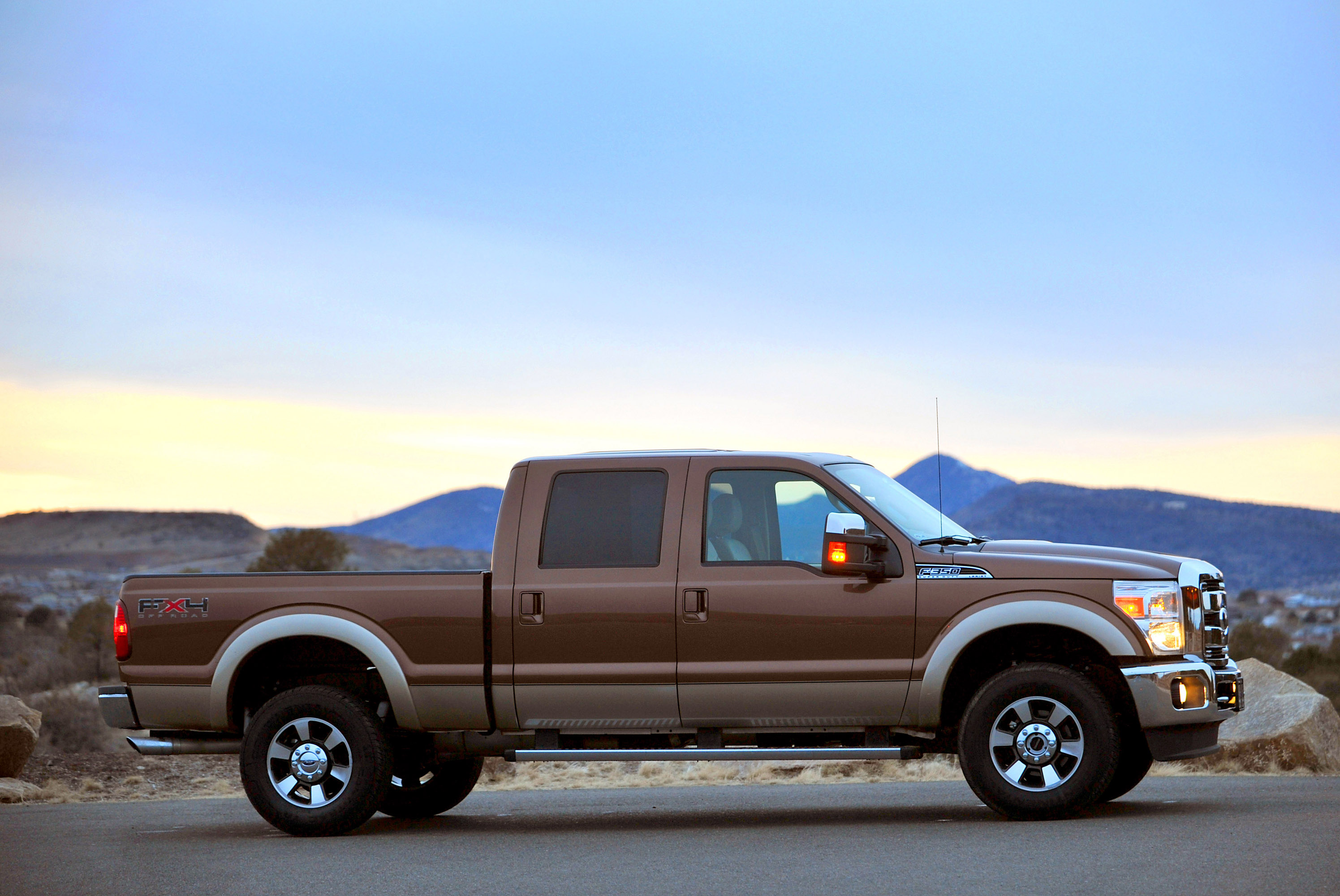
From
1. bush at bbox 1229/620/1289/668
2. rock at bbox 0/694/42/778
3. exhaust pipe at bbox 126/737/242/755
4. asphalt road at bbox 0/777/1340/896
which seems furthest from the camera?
bush at bbox 1229/620/1289/668

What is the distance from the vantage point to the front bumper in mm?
8859

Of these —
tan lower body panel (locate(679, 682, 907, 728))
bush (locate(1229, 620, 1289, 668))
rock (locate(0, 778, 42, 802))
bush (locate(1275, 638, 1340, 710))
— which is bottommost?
rock (locate(0, 778, 42, 802))

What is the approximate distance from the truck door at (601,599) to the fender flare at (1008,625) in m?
1.58

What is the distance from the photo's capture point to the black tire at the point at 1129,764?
376 inches

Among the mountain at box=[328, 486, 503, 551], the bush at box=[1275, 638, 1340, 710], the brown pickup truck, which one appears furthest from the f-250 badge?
the mountain at box=[328, 486, 503, 551]

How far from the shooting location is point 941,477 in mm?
10281

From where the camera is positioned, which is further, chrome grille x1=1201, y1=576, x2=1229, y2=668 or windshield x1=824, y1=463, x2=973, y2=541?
windshield x1=824, y1=463, x2=973, y2=541

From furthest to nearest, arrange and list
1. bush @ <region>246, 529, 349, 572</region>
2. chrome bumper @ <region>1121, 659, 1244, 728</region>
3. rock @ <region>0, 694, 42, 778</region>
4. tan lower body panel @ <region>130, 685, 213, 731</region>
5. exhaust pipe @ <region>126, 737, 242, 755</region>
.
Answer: bush @ <region>246, 529, 349, 572</region>, rock @ <region>0, 694, 42, 778</region>, tan lower body panel @ <region>130, 685, 213, 731</region>, exhaust pipe @ <region>126, 737, 242, 755</region>, chrome bumper @ <region>1121, 659, 1244, 728</region>

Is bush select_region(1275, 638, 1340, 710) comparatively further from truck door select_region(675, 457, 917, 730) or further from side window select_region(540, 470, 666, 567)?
side window select_region(540, 470, 666, 567)

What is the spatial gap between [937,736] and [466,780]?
3744 millimetres

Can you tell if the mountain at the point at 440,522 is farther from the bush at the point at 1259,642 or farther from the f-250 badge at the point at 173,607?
the f-250 badge at the point at 173,607

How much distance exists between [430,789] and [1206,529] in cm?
7088

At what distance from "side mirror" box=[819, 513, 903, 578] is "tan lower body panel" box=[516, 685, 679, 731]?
129 centimetres

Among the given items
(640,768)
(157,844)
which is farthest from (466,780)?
(640,768)
